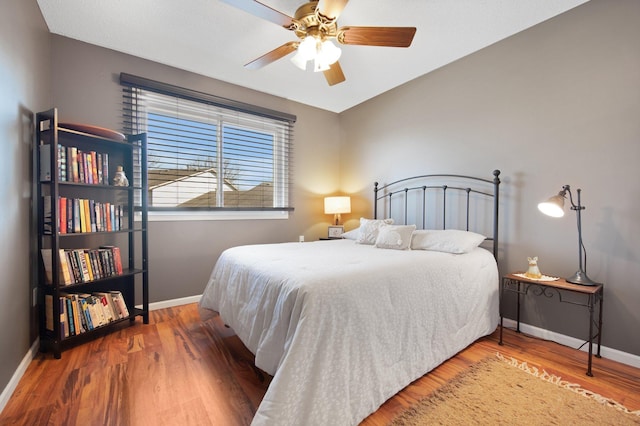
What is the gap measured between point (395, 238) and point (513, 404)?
132cm


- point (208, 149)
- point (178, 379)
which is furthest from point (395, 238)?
point (208, 149)

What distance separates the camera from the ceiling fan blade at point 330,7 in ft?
5.10

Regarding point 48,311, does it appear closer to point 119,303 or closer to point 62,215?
point 119,303

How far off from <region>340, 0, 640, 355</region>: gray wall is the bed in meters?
0.30

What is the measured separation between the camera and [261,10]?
5.32 feet

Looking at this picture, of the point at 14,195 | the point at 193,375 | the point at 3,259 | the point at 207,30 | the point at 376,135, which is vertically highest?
the point at 207,30

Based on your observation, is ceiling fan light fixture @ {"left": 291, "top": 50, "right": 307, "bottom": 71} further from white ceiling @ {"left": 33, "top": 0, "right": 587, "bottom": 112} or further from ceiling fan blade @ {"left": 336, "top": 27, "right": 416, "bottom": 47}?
white ceiling @ {"left": 33, "top": 0, "right": 587, "bottom": 112}

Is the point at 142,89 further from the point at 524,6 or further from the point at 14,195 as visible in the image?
the point at 524,6

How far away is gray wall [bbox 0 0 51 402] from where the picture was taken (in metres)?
1.52

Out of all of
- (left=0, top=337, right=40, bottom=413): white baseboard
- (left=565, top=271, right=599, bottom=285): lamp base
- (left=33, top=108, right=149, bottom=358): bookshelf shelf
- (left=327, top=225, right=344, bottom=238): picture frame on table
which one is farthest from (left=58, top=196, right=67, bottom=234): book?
(left=565, top=271, right=599, bottom=285): lamp base

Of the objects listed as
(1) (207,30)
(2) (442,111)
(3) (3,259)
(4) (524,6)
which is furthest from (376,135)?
(3) (3,259)

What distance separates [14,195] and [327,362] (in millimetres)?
2080

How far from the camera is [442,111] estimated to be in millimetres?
3014

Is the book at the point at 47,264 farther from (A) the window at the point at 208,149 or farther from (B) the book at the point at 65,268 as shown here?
(A) the window at the point at 208,149
